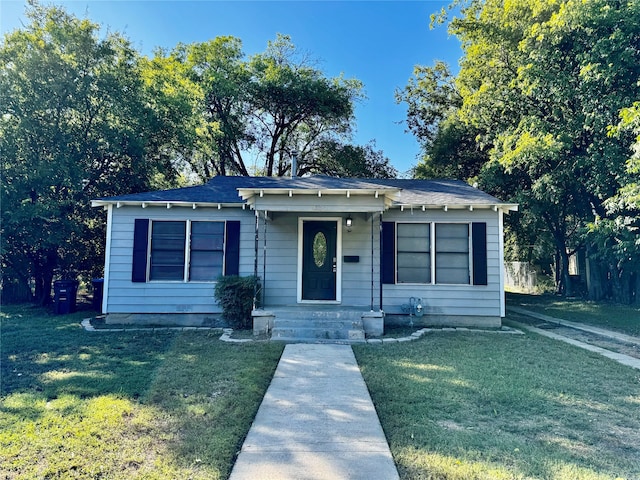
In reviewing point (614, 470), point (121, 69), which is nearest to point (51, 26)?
point (121, 69)

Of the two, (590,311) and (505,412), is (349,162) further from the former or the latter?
(505,412)

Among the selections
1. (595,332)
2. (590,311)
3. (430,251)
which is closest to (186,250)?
(430,251)

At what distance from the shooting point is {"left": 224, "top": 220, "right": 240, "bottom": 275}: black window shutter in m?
8.18

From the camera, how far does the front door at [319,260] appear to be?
27.3ft

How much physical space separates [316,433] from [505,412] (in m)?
1.94

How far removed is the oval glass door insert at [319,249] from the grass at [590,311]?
270 inches

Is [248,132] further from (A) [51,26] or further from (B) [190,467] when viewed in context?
(B) [190,467]

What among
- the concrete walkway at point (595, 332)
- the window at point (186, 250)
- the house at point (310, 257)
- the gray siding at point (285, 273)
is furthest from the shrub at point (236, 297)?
the concrete walkway at point (595, 332)

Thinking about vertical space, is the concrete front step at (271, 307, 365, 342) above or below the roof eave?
below

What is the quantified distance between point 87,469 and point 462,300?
731 centimetres

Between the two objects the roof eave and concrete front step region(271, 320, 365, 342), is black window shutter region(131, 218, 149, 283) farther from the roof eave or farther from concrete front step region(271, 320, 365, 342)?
concrete front step region(271, 320, 365, 342)

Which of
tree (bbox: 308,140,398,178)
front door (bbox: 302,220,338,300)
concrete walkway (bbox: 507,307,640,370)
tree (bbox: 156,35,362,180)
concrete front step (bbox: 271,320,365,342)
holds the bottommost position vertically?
concrete walkway (bbox: 507,307,640,370)

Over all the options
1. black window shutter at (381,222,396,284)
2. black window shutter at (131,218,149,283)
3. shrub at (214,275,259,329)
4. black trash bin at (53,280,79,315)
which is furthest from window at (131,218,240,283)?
black window shutter at (381,222,396,284)

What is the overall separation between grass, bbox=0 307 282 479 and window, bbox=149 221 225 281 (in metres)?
1.92
